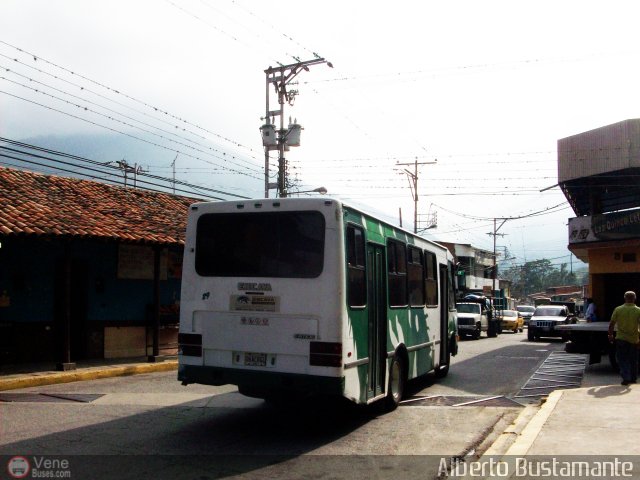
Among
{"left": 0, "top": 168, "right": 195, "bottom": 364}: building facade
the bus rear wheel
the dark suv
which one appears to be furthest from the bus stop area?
the dark suv

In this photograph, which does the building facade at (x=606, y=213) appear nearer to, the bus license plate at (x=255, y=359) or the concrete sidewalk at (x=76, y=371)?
the concrete sidewalk at (x=76, y=371)

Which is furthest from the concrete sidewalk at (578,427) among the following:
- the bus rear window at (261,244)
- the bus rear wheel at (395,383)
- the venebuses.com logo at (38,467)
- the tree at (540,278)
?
the tree at (540,278)

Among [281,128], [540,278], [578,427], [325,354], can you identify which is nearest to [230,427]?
[325,354]

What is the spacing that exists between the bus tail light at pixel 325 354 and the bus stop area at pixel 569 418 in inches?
78.8

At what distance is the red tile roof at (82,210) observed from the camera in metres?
14.0

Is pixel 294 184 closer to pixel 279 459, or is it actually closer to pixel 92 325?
pixel 92 325

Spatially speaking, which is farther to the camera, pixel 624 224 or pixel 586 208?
pixel 586 208

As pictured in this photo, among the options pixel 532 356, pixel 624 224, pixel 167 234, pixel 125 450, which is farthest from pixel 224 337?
pixel 624 224

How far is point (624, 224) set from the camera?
24.3m

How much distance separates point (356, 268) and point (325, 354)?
1.30m

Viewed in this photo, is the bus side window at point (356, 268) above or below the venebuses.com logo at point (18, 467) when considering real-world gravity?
above

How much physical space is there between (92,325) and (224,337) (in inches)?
387

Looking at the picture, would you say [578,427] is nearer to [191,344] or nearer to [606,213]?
[191,344]

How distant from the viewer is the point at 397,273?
10.4m
